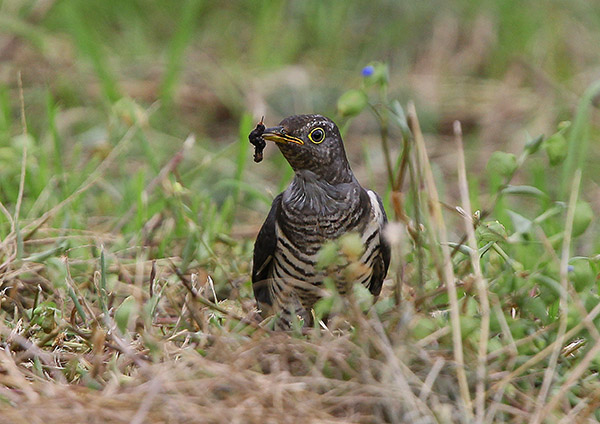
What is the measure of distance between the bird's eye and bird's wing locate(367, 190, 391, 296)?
30cm

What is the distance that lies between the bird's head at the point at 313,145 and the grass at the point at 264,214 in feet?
0.61

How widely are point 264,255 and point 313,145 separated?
1.44ft

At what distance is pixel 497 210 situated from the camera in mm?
4500

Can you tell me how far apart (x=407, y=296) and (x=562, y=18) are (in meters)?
4.68

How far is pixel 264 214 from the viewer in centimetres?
503

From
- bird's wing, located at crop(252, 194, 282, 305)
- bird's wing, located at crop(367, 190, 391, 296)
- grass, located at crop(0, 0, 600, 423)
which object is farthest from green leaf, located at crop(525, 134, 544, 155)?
bird's wing, located at crop(252, 194, 282, 305)

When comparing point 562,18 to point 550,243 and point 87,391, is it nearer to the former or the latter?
point 550,243

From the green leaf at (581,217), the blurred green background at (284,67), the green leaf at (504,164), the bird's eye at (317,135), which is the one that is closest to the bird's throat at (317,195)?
the bird's eye at (317,135)

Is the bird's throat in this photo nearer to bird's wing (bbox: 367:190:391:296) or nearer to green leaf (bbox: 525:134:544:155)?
bird's wing (bbox: 367:190:391:296)

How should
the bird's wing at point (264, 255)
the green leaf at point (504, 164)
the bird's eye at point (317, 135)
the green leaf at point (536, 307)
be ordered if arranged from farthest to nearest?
the bird's wing at point (264, 255), the bird's eye at point (317, 135), the green leaf at point (504, 164), the green leaf at point (536, 307)

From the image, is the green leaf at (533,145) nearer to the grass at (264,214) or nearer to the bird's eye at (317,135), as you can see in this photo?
the grass at (264,214)

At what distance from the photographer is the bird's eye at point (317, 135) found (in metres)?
3.18

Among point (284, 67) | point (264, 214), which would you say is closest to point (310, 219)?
point (264, 214)

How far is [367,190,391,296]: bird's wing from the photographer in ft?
10.7
